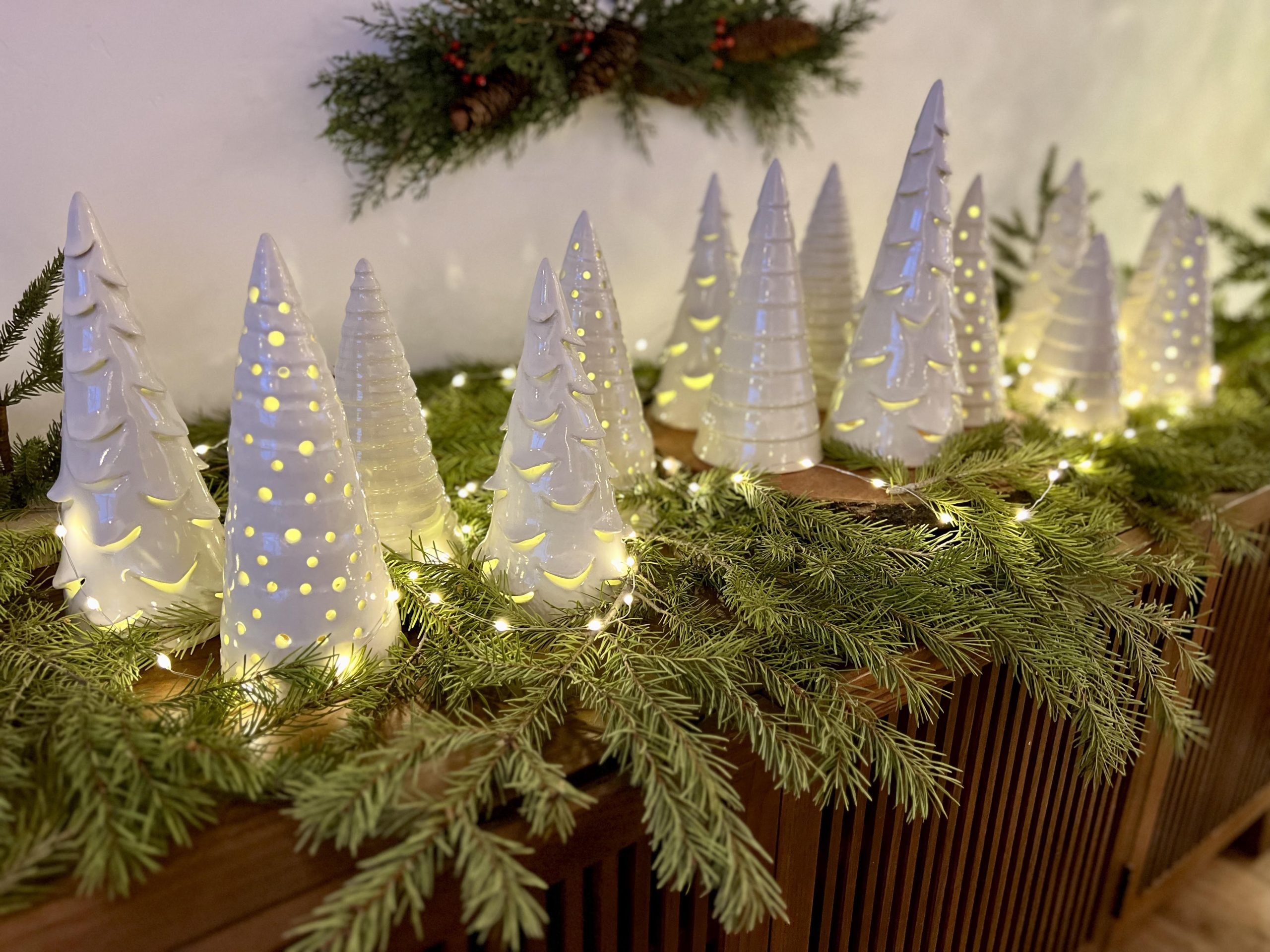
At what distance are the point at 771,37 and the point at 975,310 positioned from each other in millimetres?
435

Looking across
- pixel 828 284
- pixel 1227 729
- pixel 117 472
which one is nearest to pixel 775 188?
pixel 828 284

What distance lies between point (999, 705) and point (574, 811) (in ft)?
1.70

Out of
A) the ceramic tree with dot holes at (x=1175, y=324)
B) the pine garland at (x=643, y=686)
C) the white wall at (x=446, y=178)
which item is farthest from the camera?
the ceramic tree with dot holes at (x=1175, y=324)

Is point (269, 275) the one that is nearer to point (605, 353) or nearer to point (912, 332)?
point (605, 353)

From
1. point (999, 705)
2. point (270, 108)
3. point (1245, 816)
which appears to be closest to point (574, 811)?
point (999, 705)

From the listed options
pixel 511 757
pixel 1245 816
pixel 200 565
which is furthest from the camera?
pixel 1245 816

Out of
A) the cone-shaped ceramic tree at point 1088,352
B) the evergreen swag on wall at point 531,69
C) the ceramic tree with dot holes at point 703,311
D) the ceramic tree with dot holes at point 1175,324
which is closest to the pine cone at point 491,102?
the evergreen swag on wall at point 531,69

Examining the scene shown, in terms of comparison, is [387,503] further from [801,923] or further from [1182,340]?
[1182,340]

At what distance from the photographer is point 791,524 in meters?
0.82

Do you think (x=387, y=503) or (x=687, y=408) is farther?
(x=687, y=408)

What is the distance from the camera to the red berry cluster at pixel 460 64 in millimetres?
914

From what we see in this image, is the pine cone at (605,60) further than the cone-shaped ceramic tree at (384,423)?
Yes

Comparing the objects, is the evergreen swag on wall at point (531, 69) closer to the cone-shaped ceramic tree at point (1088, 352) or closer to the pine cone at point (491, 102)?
the pine cone at point (491, 102)

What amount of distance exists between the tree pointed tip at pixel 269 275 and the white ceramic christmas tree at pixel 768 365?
481 mm
